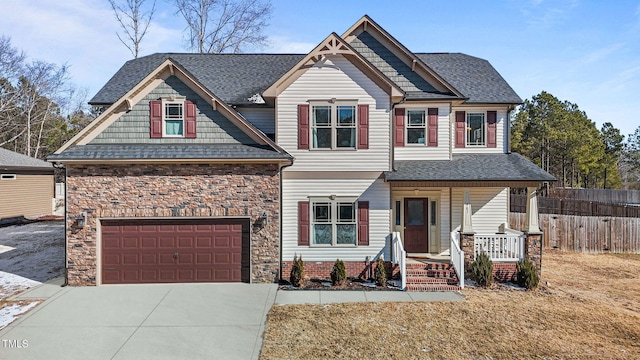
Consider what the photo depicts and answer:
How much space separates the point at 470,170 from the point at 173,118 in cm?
1027

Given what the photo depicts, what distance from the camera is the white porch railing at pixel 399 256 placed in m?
10.7

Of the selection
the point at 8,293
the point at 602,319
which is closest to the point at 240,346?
the point at 8,293

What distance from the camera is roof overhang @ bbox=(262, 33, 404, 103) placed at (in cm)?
1141

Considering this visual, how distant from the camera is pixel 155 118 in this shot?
1131 centimetres

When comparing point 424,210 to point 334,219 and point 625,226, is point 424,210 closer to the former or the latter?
point 334,219

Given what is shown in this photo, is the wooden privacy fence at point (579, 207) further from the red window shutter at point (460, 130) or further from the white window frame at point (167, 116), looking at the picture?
the white window frame at point (167, 116)

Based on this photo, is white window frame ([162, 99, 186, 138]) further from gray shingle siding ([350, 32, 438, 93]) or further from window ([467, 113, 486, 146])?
window ([467, 113, 486, 146])

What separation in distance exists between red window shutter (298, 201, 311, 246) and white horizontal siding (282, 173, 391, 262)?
0.13 m

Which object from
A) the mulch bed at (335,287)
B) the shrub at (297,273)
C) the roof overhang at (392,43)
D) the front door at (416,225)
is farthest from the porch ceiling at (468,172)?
the shrub at (297,273)

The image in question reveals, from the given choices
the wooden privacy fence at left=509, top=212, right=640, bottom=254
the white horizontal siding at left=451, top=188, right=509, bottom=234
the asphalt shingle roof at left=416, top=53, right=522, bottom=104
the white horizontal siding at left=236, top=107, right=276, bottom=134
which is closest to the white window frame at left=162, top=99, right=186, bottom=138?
the white horizontal siding at left=236, top=107, right=276, bottom=134

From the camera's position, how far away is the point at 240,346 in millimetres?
7285

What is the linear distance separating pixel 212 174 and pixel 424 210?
26.4 feet

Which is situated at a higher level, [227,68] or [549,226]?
[227,68]

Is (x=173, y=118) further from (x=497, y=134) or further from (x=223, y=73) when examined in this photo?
(x=497, y=134)
